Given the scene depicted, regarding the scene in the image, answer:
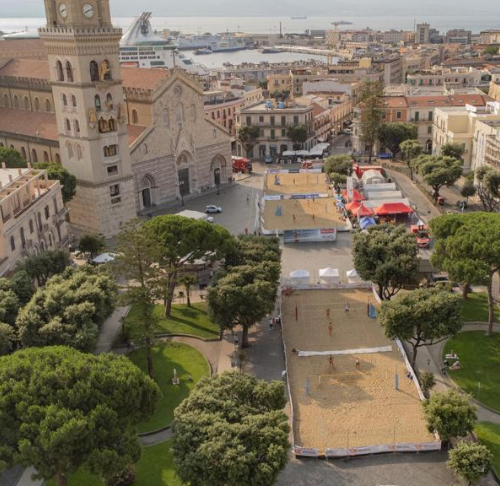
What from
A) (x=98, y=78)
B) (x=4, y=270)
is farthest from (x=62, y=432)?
(x=98, y=78)

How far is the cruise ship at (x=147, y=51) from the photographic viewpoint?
173425 mm

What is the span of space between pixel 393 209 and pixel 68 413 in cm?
4833

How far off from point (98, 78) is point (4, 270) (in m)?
26.4

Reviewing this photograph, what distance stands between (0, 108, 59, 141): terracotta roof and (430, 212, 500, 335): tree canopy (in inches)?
1871

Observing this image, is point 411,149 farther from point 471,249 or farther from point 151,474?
point 151,474

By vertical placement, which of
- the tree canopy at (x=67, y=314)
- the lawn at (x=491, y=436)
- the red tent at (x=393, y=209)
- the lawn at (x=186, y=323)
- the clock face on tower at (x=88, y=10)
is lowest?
the lawn at (x=186, y=323)

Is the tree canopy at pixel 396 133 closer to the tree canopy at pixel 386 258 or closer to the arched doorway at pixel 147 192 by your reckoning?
the arched doorway at pixel 147 192

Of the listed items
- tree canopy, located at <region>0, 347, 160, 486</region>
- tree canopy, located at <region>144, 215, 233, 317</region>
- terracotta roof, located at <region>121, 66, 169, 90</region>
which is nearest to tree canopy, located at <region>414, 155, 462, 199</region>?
terracotta roof, located at <region>121, 66, 169, 90</region>

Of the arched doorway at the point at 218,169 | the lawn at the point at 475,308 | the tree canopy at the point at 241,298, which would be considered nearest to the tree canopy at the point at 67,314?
the tree canopy at the point at 241,298

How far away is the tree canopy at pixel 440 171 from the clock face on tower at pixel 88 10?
4145 cm

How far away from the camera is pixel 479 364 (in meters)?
39.4

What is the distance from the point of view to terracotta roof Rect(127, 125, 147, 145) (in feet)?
244

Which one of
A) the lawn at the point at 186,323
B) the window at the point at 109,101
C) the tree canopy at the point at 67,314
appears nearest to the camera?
the tree canopy at the point at 67,314

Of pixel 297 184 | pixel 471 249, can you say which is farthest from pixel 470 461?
pixel 297 184
